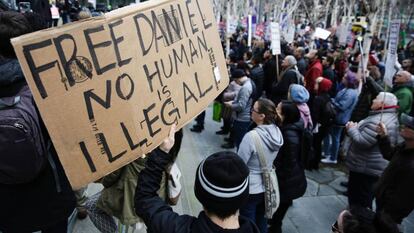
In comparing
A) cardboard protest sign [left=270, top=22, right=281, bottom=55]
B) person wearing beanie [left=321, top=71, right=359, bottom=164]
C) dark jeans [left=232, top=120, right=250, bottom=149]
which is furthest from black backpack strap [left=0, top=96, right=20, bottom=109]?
cardboard protest sign [left=270, top=22, right=281, bottom=55]

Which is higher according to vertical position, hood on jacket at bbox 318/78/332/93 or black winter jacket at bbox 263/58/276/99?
hood on jacket at bbox 318/78/332/93

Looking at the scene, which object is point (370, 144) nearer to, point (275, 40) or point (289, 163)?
point (289, 163)

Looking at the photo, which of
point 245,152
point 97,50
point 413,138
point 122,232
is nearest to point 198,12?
point 97,50

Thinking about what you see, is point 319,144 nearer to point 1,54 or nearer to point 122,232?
point 122,232

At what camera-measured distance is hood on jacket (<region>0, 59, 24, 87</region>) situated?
5.67ft

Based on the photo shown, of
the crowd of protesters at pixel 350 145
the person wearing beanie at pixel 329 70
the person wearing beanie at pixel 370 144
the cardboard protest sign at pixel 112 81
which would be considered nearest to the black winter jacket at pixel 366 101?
the crowd of protesters at pixel 350 145

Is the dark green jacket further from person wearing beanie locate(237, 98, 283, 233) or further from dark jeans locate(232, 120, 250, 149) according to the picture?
dark jeans locate(232, 120, 250, 149)

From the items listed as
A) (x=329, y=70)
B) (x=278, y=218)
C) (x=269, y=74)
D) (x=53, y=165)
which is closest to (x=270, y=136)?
(x=278, y=218)

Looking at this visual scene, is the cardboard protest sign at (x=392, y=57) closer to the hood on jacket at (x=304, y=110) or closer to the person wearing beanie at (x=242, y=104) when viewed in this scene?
the hood on jacket at (x=304, y=110)

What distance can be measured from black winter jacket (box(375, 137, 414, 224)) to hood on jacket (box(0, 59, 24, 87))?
3140mm

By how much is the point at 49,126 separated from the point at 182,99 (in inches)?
28.0

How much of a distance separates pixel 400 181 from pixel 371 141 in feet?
2.44

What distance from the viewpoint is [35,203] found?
1.96 meters

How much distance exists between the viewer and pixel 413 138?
2.98 meters
